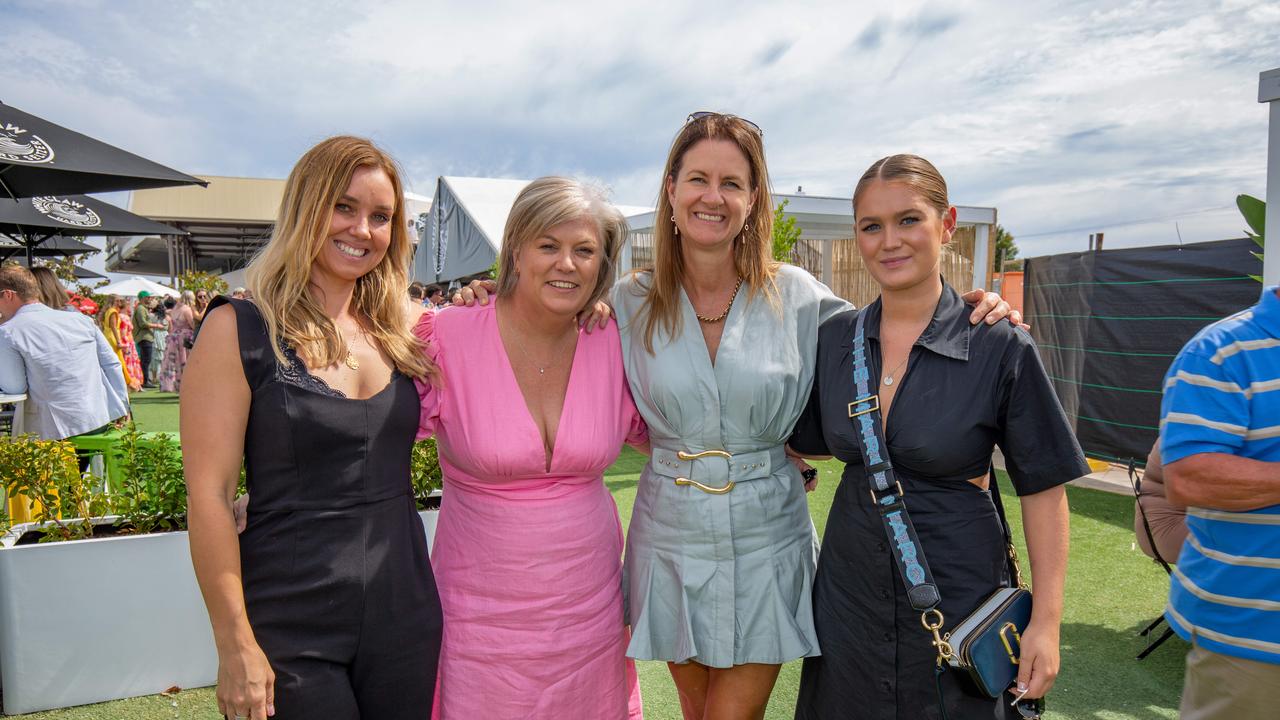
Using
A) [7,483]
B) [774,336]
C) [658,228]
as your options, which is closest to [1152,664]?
[774,336]

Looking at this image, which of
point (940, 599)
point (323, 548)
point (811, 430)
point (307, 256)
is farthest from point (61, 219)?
point (940, 599)

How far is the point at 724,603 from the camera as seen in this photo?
7.30ft

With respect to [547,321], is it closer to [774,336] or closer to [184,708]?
[774,336]

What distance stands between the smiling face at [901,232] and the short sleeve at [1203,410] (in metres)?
0.65

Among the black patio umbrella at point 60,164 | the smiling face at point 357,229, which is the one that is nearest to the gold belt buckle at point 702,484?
the smiling face at point 357,229

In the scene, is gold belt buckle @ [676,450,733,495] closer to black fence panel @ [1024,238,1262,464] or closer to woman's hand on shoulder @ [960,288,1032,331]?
woman's hand on shoulder @ [960,288,1032,331]

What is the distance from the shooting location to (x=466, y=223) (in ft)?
46.8

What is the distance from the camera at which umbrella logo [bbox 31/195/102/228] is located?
967cm

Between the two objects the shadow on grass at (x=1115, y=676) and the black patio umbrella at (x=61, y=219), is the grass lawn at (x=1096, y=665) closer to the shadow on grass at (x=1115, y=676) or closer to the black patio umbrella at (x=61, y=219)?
the shadow on grass at (x=1115, y=676)

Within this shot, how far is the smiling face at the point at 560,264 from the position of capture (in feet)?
7.40

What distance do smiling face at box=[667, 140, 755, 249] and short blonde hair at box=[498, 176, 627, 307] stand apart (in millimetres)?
232

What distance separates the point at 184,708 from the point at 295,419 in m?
2.49

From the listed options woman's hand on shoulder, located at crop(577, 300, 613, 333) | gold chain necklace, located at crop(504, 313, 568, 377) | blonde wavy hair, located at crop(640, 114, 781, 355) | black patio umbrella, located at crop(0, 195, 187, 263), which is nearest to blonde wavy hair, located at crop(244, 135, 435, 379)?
gold chain necklace, located at crop(504, 313, 568, 377)

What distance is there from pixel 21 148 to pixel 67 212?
5.73 meters
